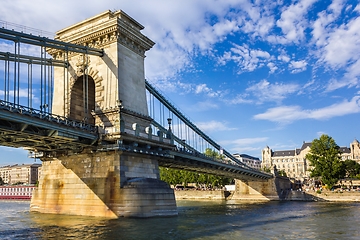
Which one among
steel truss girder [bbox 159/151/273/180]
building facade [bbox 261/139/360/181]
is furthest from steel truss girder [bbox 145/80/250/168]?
building facade [bbox 261/139/360/181]

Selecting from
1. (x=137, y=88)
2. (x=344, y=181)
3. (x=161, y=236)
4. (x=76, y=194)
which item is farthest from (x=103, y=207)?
(x=344, y=181)

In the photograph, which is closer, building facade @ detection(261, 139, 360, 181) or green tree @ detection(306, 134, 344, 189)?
green tree @ detection(306, 134, 344, 189)

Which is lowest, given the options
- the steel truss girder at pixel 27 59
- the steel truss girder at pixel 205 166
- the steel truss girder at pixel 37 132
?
the steel truss girder at pixel 205 166

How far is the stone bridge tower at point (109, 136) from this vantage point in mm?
29219

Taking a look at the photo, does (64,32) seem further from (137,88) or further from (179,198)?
(179,198)

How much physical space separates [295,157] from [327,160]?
105 meters

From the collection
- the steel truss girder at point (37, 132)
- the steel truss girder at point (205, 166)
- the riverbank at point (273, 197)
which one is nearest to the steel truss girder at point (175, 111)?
the steel truss girder at point (205, 166)

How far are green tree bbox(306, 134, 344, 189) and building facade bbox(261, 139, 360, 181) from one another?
292 ft

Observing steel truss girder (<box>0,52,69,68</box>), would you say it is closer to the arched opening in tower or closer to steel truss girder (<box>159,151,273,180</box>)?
the arched opening in tower

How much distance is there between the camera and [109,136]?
96.4 ft

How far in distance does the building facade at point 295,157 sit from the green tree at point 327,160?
89027 millimetres

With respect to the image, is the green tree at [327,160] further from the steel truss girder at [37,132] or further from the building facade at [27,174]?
the building facade at [27,174]

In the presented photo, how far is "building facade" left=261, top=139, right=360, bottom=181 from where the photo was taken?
550 feet

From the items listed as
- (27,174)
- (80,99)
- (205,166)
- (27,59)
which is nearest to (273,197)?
(205,166)
